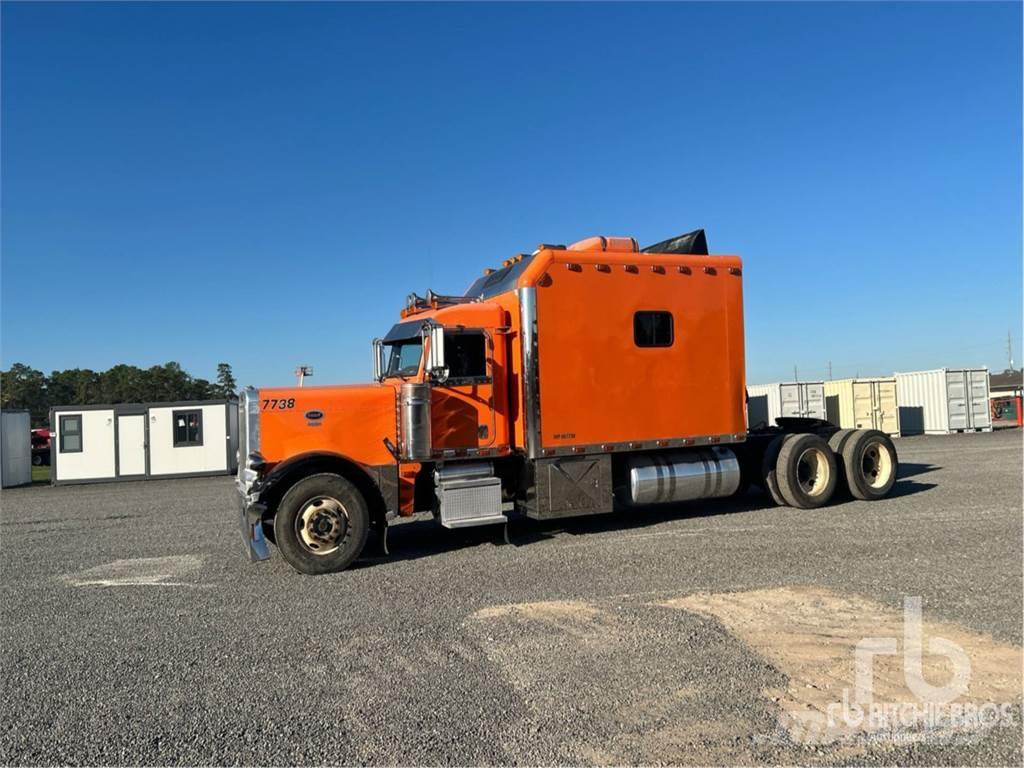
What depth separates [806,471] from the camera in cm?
1064

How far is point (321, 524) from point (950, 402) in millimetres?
28796

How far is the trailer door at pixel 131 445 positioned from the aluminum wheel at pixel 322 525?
1555 centimetres

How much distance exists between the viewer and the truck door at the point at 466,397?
27.9ft

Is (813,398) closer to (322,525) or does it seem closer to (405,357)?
(405,357)

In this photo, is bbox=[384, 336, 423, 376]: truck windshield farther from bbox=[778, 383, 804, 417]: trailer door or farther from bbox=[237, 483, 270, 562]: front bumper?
bbox=[778, 383, 804, 417]: trailer door

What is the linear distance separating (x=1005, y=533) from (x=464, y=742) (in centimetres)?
724

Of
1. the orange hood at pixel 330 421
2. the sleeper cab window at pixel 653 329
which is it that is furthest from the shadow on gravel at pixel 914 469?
the orange hood at pixel 330 421

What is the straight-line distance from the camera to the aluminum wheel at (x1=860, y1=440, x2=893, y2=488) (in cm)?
1093

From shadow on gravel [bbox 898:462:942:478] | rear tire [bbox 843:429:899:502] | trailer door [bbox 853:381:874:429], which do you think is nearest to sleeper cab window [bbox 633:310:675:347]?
rear tire [bbox 843:429:899:502]

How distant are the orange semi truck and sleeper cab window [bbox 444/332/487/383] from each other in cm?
2

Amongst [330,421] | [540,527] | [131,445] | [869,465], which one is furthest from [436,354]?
[131,445]

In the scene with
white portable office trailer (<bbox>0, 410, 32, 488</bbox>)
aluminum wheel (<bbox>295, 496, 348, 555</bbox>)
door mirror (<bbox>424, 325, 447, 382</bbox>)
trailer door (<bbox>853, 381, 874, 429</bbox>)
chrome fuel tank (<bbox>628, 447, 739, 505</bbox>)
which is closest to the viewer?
aluminum wheel (<bbox>295, 496, 348, 555</bbox>)

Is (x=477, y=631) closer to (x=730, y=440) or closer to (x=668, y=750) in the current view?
(x=668, y=750)

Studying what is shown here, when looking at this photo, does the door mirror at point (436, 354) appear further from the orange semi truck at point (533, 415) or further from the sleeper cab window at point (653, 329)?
the sleeper cab window at point (653, 329)
